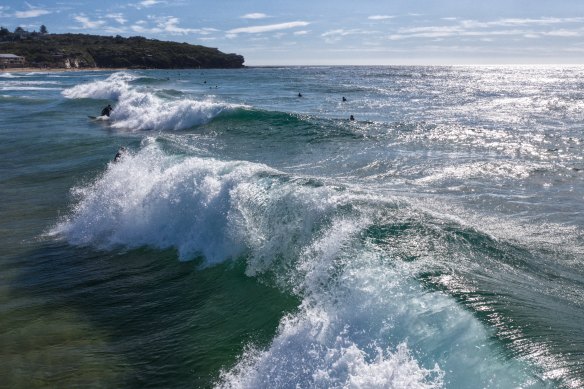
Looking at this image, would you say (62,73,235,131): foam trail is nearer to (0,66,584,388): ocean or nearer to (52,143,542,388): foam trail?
(0,66,584,388): ocean

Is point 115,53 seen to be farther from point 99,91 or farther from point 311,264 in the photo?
point 311,264

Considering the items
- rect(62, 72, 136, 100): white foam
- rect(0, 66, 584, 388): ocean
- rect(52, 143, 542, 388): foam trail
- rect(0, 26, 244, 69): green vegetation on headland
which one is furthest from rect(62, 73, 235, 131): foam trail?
rect(0, 26, 244, 69): green vegetation on headland

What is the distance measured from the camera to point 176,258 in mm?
9812

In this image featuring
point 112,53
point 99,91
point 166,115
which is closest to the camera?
point 166,115

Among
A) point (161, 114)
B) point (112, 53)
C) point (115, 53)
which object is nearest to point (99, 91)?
point (161, 114)

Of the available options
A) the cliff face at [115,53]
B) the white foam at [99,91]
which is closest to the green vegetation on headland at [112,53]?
the cliff face at [115,53]

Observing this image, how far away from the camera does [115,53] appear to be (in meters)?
135

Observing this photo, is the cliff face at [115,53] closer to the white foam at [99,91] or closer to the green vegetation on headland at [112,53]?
the green vegetation on headland at [112,53]

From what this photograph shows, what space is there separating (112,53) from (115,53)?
0.78 meters

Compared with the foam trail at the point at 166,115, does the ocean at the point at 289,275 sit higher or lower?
lower

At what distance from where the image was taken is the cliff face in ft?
396

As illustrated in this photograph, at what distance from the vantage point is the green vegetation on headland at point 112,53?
396 ft

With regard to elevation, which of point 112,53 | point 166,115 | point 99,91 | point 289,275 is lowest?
point 289,275

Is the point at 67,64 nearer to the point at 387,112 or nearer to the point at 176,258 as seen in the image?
the point at 387,112
